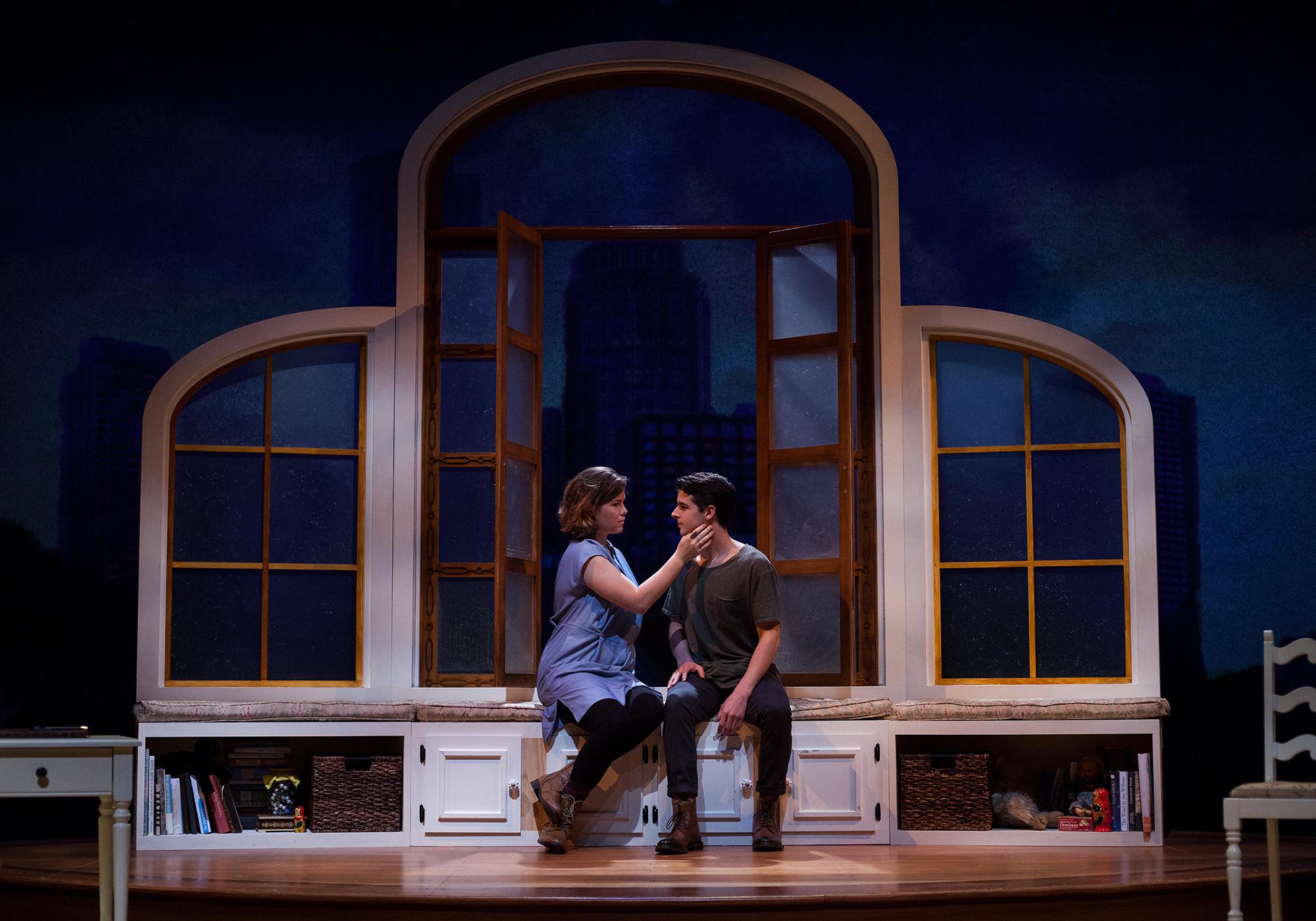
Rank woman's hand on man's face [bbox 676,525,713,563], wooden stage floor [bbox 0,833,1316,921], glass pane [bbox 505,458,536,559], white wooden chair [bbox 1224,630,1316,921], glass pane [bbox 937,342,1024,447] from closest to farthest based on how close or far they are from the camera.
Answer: white wooden chair [bbox 1224,630,1316,921] → wooden stage floor [bbox 0,833,1316,921] → woman's hand on man's face [bbox 676,525,713,563] → glass pane [bbox 505,458,536,559] → glass pane [bbox 937,342,1024,447]

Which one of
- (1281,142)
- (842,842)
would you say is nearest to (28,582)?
(842,842)

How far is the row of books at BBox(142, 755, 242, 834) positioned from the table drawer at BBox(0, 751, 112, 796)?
5.33 feet

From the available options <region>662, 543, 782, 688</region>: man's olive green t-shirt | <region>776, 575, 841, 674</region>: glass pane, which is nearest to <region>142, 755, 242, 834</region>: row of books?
<region>662, 543, 782, 688</region>: man's olive green t-shirt

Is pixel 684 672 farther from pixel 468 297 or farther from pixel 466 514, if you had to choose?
pixel 468 297

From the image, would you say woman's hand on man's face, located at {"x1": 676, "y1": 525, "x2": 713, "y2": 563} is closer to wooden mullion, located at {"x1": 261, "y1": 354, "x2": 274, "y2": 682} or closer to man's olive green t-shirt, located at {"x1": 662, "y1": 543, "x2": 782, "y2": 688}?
man's olive green t-shirt, located at {"x1": 662, "y1": 543, "x2": 782, "y2": 688}

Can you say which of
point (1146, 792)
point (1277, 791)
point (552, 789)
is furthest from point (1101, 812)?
point (552, 789)

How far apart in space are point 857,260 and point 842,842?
2.44 meters

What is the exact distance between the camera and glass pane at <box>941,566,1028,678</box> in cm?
564

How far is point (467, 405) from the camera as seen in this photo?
573cm

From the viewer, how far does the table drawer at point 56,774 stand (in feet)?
11.4

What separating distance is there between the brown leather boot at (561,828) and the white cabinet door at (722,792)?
0.38 meters

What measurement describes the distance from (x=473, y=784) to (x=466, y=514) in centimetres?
117

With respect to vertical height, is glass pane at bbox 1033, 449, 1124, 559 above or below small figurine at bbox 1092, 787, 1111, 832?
above

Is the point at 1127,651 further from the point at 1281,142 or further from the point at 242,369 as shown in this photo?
the point at 242,369
